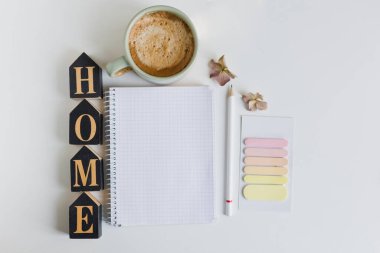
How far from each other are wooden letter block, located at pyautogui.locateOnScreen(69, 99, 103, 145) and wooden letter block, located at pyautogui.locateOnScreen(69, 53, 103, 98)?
0.02 metres

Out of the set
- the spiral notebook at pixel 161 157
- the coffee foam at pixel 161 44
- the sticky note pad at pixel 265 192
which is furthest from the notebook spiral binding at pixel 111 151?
the sticky note pad at pixel 265 192

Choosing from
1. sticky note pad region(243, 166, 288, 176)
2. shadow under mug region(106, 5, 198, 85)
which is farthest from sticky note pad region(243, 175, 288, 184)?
shadow under mug region(106, 5, 198, 85)

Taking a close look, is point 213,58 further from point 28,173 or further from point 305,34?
point 28,173

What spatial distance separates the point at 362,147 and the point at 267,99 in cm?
24

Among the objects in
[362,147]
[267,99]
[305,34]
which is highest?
[305,34]

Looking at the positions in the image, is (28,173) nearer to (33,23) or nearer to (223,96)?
A: (33,23)

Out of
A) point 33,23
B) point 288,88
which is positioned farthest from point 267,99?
point 33,23

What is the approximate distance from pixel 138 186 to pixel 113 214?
0.08m

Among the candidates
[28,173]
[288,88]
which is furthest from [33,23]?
[288,88]

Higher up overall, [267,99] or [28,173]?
[267,99]

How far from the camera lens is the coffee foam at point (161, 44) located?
22.1 inches

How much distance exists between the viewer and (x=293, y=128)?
64 cm

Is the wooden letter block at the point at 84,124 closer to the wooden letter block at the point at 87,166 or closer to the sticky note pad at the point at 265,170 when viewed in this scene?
the wooden letter block at the point at 87,166

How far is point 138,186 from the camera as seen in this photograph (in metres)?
0.62
